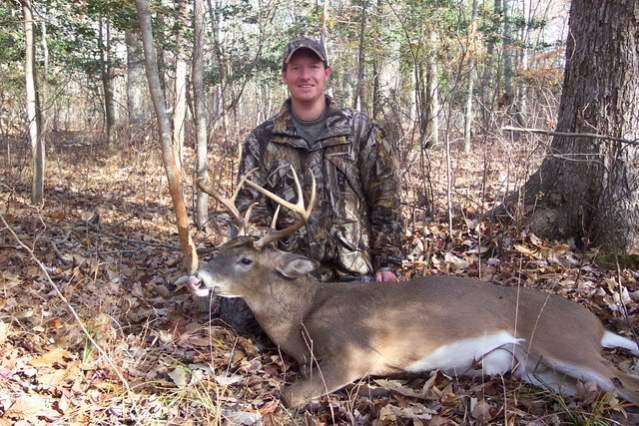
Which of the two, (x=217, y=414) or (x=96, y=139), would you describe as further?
(x=96, y=139)

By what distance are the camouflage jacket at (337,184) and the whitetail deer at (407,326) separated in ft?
2.51

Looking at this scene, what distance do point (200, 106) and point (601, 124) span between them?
434cm

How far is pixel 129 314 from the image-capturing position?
4422 millimetres

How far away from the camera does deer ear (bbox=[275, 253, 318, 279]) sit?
4004 mm

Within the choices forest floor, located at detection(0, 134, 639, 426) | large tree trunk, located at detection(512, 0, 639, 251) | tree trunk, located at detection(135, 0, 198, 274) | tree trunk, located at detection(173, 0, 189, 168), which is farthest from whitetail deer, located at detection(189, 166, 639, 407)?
tree trunk, located at detection(173, 0, 189, 168)

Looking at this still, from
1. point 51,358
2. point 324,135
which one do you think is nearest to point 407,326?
point 324,135

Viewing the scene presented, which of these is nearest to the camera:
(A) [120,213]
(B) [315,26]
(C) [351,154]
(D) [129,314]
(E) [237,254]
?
(E) [237,254]

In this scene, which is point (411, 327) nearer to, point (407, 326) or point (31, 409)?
point (407, 326)

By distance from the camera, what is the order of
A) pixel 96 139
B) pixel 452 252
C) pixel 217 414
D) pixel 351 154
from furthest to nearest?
pixel 96 139, pixel 452 252, pixel 351 154, pixel 217 414

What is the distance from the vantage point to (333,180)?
15.7ft

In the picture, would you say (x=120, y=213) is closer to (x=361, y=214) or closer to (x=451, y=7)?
(x=361, y=214)

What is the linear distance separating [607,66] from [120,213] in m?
6.33

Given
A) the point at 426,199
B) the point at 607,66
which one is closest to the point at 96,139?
the point at 426,199

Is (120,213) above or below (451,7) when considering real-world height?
below
